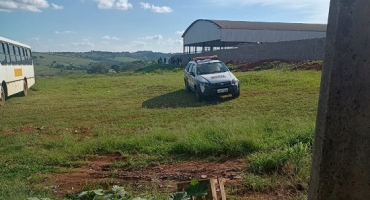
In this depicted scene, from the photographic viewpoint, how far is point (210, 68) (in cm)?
1184

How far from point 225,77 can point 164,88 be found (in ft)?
17.9

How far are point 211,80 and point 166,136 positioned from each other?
5317 millimetres

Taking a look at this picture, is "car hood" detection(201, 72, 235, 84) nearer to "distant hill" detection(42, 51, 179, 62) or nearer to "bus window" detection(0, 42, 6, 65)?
"bus window" detection(0, 42, 6, 65)

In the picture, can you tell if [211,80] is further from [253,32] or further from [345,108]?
[253,32]

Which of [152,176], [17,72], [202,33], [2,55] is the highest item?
[202,33]

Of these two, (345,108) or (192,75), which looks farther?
(192,75)

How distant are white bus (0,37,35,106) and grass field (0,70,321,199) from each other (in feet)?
5.65

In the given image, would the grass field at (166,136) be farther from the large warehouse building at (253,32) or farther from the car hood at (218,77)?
the large warehouse building at (253,32)

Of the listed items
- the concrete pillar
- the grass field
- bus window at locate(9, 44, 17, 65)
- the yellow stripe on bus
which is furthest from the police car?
the concrete pillar

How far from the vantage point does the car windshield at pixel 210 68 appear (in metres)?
11.7

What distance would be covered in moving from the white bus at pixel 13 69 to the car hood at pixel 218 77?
8.06 meters

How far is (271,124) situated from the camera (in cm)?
657

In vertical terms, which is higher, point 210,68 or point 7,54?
point 7,54

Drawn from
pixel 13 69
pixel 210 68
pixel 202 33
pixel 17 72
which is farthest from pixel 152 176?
pixel 202 33
